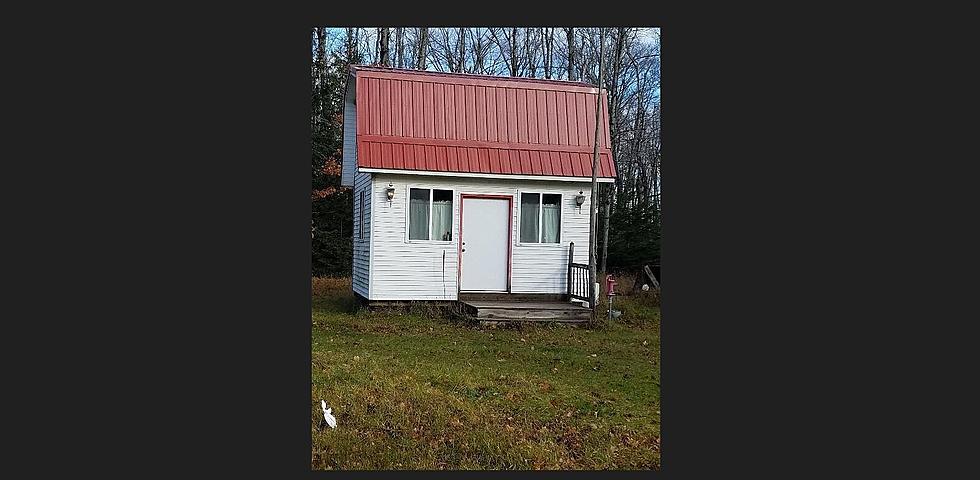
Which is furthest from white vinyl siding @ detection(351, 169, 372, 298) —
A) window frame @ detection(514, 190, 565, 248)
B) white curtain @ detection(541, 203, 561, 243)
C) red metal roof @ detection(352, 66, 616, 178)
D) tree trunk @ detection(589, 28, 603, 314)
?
tree trunk @ detection(589, 28, 603, 314)

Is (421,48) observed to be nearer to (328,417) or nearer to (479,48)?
(479,48)

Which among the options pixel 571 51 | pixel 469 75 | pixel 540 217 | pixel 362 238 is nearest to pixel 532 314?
pixel 540 217

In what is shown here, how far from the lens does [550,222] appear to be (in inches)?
336

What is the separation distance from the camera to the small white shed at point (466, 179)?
7508 millimetres

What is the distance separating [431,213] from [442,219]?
13 centimetres

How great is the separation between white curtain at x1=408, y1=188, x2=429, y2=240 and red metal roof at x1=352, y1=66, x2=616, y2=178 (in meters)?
0.30

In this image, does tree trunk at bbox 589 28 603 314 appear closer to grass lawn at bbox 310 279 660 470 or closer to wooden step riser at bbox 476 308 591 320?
wooden step riser at bbox 476 308 591 320

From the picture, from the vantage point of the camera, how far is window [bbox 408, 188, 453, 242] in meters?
8.13

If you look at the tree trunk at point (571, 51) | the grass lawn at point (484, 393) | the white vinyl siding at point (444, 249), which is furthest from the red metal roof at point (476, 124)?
the grass lawn at point (484, 393)

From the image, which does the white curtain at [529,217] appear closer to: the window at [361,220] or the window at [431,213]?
the window at [431,213]

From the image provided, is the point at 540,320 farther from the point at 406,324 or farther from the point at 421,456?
the point at 421,456

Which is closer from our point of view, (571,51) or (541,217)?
(571,51)

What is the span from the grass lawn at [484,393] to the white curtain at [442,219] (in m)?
1.11

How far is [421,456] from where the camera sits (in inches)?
251
